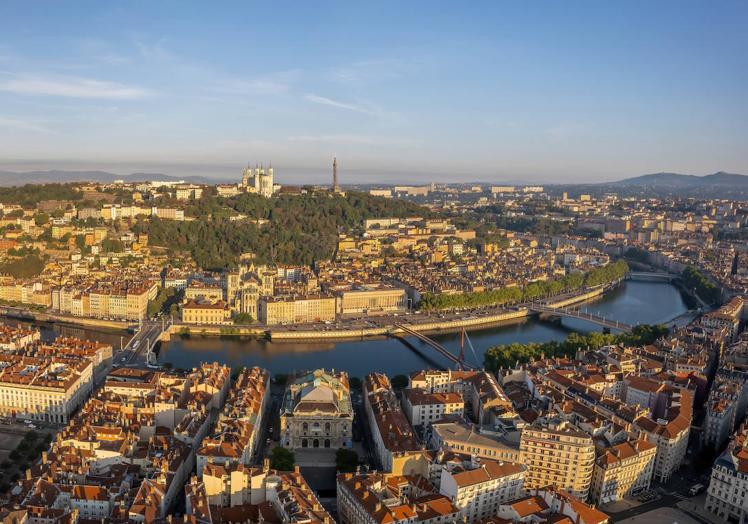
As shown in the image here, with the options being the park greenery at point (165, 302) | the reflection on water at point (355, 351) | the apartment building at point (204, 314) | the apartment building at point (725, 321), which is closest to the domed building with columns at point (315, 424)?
the reflection on water at point (355, 351)

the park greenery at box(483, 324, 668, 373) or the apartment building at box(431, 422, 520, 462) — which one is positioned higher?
the apartment building at box(431, 422, 520, 462)

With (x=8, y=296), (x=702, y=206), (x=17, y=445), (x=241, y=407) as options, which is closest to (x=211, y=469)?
(x=241, y=407)

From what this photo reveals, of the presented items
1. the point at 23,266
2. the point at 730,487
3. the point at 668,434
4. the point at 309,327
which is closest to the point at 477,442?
the point at 668,434

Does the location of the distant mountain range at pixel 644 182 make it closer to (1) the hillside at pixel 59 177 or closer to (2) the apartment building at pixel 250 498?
(1) the hillside at pixel 59 177

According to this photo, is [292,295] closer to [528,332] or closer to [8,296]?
[528,332]

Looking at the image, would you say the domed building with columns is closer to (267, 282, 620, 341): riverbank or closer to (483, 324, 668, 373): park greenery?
(483, 324, 668, 373): park greenery

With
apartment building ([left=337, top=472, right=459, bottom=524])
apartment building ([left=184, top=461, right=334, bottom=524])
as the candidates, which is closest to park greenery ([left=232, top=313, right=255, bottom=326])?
apartment building ([left=184, top=461, right=334, bottom=524])

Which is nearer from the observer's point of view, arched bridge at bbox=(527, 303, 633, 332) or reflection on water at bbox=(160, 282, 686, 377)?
reflection on water at bbox=(160, 282, 686, 377)
